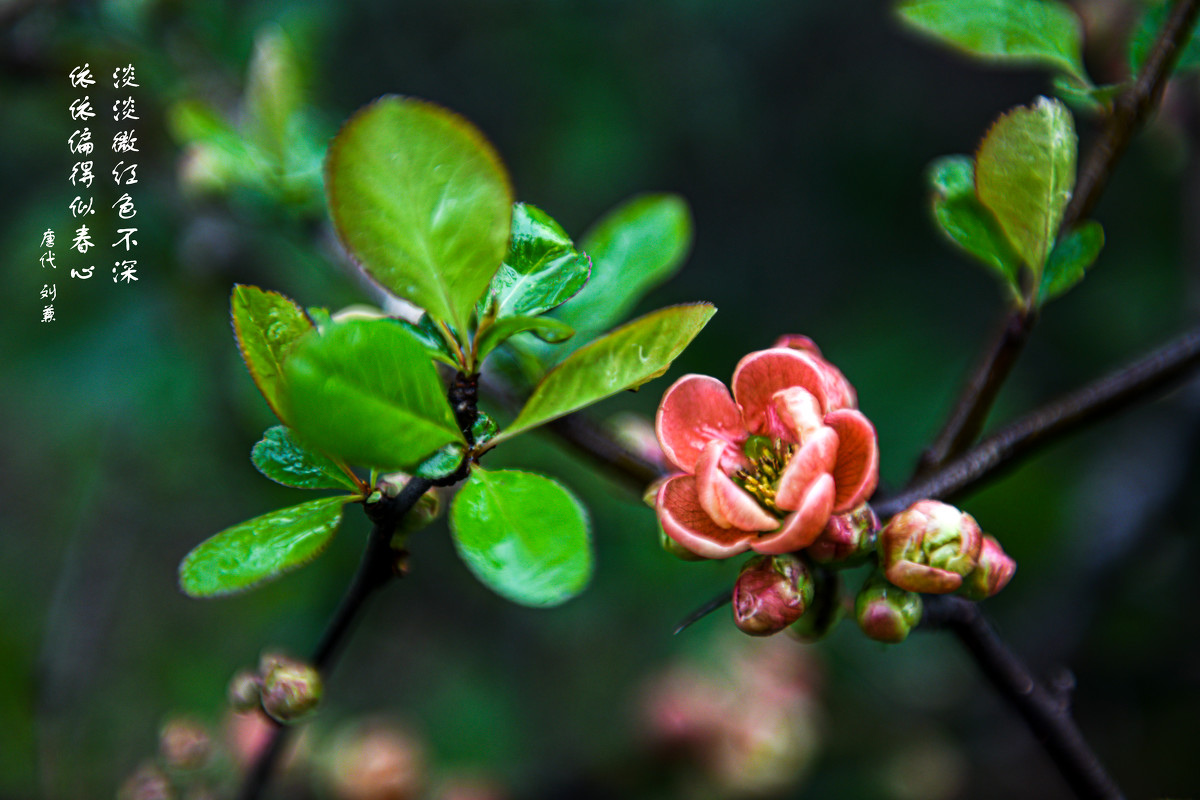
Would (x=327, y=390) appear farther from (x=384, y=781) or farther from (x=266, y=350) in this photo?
(x=384, y=781)

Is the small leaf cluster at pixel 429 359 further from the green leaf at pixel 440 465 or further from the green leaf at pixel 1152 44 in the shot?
the green leaf at pixel 1152 44

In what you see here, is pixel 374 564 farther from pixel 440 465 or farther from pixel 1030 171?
pixel 1030 171

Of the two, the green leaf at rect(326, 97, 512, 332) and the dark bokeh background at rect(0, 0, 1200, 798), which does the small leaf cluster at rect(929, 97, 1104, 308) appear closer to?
the green leaf at rect(326, 97, 512, 332)

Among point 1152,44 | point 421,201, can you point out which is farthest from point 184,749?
point 1152,44

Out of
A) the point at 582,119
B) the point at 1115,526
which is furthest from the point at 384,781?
the point at 582,119

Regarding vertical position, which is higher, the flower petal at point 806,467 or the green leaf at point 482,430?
the green leaf at point 482,430

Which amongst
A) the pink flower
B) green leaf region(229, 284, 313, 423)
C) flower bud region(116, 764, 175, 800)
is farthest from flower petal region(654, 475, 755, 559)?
flower bud region(116, 764, 175, 800)

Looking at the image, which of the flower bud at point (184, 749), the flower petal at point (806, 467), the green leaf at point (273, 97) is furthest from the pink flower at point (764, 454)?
the green leaf at point (273, 97)

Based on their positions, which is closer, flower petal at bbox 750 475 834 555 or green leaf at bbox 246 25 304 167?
flower petal at bbox 750 475 834 555
